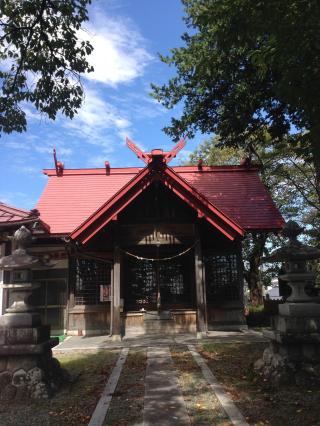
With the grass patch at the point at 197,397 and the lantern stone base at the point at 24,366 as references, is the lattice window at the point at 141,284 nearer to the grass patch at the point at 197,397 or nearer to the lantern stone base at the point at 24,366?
the grass patch at the point at 197,397

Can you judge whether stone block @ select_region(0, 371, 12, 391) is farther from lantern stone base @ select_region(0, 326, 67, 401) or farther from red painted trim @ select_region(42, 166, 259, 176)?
red painted trim @ select_region(42, 166, 259, 176)

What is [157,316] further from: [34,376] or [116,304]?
[34,376]

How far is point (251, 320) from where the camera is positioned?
16.2m

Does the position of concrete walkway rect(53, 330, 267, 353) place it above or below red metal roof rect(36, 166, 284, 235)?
below

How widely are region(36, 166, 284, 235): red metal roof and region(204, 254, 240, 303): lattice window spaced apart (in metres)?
Answer: 1.50

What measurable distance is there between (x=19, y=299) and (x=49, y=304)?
789cm

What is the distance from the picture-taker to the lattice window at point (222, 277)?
15.0 metres

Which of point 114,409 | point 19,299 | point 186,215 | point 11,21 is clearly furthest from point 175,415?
point 186,215

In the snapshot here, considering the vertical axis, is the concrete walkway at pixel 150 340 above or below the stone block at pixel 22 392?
above

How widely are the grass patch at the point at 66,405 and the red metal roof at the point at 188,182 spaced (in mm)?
7517

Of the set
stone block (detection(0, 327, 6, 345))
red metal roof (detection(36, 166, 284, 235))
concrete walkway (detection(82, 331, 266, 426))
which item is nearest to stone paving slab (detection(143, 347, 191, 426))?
concrete walkway (detection(82, 331, 266, 426))

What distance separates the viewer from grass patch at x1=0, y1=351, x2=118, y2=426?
586 centimetres

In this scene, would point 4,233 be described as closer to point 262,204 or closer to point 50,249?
point 50,249

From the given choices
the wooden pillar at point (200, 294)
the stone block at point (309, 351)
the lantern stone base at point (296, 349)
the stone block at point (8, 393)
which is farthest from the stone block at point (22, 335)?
the wooden pillar at point (200, 294)
